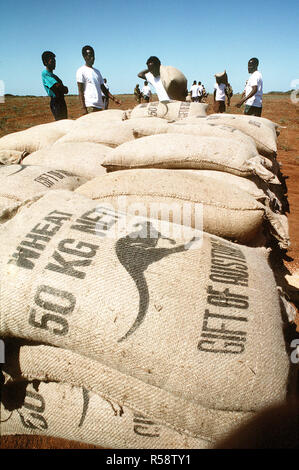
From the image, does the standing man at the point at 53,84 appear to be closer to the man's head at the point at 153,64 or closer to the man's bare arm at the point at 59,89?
the man's bare arm at the point at 59,89

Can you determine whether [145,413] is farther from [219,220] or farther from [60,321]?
[219,220]

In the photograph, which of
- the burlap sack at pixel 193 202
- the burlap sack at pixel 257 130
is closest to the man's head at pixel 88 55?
the burlap sack at pixel 257 130

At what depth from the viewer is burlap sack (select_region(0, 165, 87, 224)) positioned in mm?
1573

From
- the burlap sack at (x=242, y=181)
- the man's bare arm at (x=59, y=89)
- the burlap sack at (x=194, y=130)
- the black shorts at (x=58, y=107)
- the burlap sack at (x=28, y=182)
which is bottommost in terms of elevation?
the burlap sack at (x=242, y=181)

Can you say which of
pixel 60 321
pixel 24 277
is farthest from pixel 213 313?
pixel 24 277

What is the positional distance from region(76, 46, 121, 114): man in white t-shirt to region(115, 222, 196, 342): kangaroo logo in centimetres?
382

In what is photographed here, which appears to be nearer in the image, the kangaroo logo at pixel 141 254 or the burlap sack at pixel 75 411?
the kangaroo logo at pixel 141 254

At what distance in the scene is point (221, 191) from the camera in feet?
5.28

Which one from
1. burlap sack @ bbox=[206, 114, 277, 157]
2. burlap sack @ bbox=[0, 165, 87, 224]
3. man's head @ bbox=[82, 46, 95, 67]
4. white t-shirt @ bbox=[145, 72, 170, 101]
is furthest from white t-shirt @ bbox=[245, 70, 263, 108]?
burlap sack @ bbox=[0, 165, 87, 224]

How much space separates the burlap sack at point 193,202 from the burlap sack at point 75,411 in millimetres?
833

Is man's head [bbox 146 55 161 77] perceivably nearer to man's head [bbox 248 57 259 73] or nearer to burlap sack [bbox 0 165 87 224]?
man's head [bbox 248 57 259 73]

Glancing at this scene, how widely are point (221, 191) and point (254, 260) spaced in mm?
551

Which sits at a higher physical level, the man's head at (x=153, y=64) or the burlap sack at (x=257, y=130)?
the man's head at (x=153, y=64)

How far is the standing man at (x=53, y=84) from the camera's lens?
3.78m
